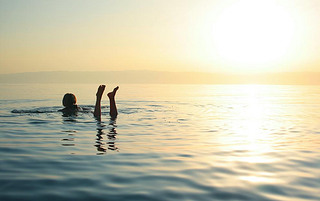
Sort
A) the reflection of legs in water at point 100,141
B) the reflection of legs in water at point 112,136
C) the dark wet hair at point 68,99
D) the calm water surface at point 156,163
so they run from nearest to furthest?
1. the calm water surface at point 156,163
2. the reflection of legs in water at point 100,141
3. the reflection of legs in water at point 112,136
4. the dark wet hair at point 68,99

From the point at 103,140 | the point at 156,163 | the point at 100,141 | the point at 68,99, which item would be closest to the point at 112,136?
→ the point at 103,140

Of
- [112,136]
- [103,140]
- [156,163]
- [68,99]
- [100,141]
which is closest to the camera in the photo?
[156,163]

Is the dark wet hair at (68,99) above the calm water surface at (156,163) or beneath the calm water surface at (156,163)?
above

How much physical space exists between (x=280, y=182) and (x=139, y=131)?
7094mm

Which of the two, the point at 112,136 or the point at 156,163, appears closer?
the point at 156,163

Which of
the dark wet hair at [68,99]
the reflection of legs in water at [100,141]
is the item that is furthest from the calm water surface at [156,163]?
the dark wet hair at [68,99]

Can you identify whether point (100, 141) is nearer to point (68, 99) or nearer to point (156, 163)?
point (156, 163)

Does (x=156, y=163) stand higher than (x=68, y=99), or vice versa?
(x=68, y=99)

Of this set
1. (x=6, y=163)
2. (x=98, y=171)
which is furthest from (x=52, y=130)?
(x=98, y=171)

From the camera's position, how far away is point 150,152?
27.4 ft

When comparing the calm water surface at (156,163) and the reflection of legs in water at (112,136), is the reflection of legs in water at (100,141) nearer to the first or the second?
the calm water surface at (156,163)

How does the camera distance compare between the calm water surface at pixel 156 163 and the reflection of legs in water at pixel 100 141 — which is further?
the reflection of legs in water at pixel 100 141

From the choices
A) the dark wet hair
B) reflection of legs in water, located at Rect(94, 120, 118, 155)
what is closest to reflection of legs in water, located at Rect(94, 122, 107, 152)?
reflection of legs in water, located at Rect(94, 120, 118, 155)

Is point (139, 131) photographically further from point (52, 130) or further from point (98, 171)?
point (98, 171)
